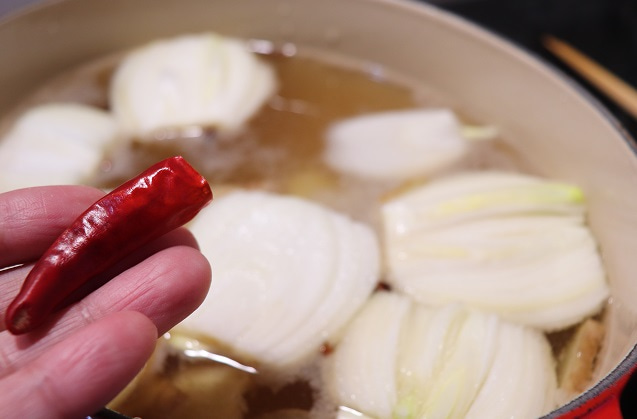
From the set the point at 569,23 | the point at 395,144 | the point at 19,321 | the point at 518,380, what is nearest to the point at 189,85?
the point at 395,144

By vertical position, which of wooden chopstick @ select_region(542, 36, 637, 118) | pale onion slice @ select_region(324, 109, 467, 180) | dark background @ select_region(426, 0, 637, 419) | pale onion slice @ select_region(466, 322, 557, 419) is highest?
dark background @ select_region(426, 0, 637, 419)

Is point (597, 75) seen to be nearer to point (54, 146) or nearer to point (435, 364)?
point (435, 364)

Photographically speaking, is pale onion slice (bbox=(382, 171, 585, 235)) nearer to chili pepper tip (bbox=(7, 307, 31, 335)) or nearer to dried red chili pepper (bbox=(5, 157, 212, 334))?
dried red chili pepper (bbox=(5, 157, 212, 334))

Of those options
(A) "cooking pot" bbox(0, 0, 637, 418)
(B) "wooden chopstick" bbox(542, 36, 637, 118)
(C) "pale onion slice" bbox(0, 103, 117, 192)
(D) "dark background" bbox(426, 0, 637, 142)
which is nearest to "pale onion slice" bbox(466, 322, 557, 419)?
(A) "cooking pot" bbox(0, 0, 637, 418)

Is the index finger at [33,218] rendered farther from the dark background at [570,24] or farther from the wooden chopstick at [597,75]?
the dark background at [570,24]

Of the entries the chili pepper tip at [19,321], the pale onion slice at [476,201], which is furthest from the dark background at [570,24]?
the chili pepper tip at [19,321]

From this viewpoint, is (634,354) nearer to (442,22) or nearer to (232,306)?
(232,306)

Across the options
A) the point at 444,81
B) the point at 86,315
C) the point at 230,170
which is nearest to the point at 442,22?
the point at 444,81
